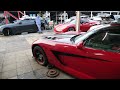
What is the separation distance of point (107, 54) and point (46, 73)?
6.27 feet

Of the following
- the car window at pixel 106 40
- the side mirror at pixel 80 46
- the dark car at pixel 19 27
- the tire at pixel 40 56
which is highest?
the dark car at pixel 19 27

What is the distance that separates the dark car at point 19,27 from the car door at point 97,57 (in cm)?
843

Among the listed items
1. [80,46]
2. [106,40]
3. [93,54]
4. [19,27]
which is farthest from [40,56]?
[19,27]

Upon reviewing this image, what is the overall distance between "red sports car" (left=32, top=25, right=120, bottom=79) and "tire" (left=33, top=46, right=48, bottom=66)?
52 cm

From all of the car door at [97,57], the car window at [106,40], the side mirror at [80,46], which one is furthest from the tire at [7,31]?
the car window at [106,40]

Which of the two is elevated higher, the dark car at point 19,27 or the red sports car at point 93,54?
the dark car at point 19,27

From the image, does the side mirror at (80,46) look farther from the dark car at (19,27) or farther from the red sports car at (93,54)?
the dark car at (19,27)

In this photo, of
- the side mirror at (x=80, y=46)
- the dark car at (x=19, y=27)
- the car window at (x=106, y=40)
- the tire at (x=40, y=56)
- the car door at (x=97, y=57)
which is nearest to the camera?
the car door at (x=97, y=57)

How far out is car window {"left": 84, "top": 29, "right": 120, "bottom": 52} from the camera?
2910 mm

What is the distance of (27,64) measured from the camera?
185 inches

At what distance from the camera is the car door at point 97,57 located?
2.66 m

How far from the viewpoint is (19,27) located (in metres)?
11.1

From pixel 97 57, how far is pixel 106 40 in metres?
0.50
